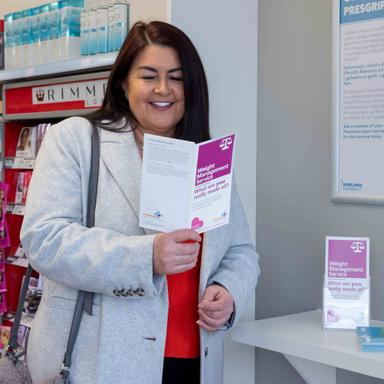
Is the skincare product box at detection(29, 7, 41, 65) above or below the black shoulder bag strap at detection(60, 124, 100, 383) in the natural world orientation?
above

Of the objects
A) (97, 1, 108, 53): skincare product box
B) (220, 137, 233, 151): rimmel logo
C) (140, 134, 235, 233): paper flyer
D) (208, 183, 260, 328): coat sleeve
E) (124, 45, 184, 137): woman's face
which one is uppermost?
(97, 1, 108, 53): skincare product box

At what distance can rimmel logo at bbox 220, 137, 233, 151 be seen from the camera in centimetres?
182

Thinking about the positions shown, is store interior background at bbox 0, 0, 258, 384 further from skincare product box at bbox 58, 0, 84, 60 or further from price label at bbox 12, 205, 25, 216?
price label at bbox 12, 205, 25, 216

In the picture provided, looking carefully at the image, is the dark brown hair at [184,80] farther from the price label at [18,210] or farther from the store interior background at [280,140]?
the price label at [18,210]

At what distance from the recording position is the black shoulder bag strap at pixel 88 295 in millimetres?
1851

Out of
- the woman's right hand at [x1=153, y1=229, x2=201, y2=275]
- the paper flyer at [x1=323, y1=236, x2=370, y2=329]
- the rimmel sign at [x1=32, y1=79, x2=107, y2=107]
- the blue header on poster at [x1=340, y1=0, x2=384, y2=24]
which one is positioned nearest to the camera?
the woman's right hand at [x1=153, y1=229, x2=201, y2=275]

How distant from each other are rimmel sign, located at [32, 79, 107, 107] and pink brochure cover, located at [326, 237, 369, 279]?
1040 millimetres

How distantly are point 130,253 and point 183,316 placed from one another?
0.34 metres

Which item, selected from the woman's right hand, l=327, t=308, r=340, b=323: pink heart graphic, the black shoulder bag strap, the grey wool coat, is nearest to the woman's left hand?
the grey wool coat

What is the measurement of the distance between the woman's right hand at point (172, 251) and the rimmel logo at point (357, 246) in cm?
78

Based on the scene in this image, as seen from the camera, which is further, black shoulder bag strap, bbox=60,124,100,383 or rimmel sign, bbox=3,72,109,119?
rimmel sign, bbox=3,72,109,119

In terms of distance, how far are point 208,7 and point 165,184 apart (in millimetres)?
1045

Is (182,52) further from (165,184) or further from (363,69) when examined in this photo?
(363,69)

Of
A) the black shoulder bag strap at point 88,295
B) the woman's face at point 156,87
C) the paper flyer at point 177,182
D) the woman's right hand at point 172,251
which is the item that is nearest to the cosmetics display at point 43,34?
the woman's face at point 156,87
